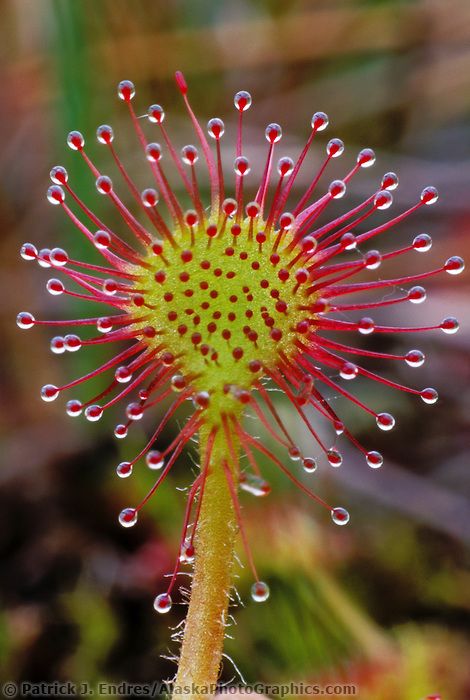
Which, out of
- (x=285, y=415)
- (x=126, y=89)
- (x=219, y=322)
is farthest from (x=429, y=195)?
(x=285, y=415)

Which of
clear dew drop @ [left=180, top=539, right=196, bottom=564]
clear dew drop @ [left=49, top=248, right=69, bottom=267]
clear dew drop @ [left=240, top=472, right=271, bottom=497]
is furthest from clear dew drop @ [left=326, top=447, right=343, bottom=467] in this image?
clear dew drop @ [left=49, top=248, right=69, bottom=267]

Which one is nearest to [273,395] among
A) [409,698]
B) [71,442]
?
[71,442]

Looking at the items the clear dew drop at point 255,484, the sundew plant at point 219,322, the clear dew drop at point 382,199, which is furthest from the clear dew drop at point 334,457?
the clear dew drop at point 382,199

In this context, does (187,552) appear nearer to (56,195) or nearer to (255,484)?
(255,484)

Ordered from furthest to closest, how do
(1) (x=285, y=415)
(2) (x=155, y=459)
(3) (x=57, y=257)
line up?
(1) (x=285, y=415)
(3) (x=57, y=257)
(2) (x=155, y=459)

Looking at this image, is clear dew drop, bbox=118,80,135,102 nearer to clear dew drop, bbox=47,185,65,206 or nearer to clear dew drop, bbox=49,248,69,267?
clear dew drop, bbox=47,185,65,206
